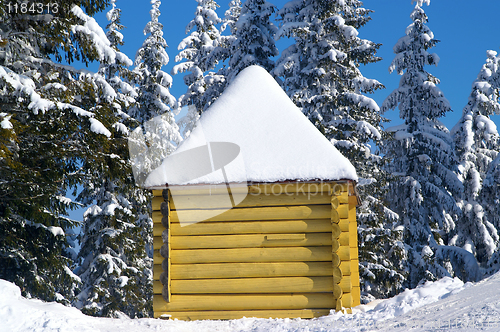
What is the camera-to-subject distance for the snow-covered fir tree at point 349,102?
1563 cm

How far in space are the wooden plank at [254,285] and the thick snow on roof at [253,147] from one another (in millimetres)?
1804

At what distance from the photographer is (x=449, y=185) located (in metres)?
20.1

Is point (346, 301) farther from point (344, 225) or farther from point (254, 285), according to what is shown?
point (254, 285)

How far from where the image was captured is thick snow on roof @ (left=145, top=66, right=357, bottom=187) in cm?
740

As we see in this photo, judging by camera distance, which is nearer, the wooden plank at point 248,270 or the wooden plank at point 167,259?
the wooden plank at point 248,270

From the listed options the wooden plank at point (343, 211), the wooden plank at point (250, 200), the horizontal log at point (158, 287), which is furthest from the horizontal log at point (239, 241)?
the horizontal log at point (158, 287)

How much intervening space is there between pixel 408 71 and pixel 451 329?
59.6 ft

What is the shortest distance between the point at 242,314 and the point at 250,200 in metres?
2.04

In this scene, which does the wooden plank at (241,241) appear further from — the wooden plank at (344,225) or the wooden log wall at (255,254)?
the wooden plank at (344,225)

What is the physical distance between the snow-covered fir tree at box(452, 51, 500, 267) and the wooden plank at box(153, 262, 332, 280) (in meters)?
14.6

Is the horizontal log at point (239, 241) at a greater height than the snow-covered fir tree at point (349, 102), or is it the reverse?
the snow-covered fir tree at point (349, 102)

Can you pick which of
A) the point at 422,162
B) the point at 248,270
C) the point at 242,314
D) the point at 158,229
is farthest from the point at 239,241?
the point at 422,162

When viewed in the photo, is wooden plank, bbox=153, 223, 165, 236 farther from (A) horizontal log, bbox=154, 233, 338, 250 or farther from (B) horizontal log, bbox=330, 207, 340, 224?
(B) horizontal log, bbox=330, 207, 340, 224

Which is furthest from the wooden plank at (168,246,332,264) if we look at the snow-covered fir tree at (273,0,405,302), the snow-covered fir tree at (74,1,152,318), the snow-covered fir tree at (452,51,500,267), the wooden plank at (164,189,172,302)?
the snow-covered fir tree at (452,51,500,267)
